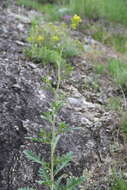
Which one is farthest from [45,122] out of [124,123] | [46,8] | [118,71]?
[46,8]

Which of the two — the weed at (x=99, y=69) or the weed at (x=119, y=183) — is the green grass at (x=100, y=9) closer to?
the weed at (x=99, y=69)

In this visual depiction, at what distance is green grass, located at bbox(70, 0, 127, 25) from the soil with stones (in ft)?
6.69

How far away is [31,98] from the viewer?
8.80 ft

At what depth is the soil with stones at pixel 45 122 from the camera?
6.91 ft

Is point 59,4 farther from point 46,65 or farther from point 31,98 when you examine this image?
point 31,98

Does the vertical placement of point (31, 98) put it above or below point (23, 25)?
below

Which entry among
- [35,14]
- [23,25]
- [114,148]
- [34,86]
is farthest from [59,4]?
[114,148]

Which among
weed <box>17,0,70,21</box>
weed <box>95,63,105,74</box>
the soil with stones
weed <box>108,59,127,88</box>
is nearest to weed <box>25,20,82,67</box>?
the soil with stones

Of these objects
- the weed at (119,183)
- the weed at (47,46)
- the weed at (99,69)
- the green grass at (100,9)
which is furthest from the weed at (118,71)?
the green grass at (100,9)

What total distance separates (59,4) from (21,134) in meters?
4.02

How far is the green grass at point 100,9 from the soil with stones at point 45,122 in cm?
204

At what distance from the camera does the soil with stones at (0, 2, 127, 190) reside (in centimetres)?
211

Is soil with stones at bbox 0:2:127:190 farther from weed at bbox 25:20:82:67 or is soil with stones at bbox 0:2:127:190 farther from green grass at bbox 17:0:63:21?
green grass at bbox 17:0:63:21

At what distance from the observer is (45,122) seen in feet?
8.18
